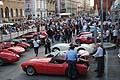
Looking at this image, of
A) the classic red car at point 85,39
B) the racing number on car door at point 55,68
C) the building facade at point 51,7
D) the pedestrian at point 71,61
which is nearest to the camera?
the pedestrian at point 71,61

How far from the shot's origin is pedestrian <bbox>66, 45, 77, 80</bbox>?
48.5 ft

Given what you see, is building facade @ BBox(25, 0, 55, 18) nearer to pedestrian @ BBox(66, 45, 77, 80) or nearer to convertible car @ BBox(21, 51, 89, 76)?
convertible car @ BBox(21, 51, 89, 76)

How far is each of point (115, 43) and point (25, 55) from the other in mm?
7841

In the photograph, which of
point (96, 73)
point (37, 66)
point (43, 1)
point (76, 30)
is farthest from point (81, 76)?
point (43, 1)

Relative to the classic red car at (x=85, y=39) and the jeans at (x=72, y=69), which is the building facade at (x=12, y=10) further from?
the jeans at (x=72, y=69)

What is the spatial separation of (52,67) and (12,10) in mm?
61742

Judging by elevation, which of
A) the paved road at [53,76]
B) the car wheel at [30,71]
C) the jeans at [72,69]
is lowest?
the paved road at [53,76]

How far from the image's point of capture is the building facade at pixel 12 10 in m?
69.9

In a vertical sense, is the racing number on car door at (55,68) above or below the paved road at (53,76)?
above

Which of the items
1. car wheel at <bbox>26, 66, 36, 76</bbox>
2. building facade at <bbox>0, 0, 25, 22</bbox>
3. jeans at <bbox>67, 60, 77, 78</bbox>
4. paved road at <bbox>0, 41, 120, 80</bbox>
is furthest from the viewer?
building facade at <bbox>0, 0, 25, 22</bbox>

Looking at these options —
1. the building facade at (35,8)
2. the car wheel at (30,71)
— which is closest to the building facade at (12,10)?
the building facade at (35,8)

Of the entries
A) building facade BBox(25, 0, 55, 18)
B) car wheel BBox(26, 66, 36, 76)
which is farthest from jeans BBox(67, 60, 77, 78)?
building facade BBox(25, 0, 55, 18)

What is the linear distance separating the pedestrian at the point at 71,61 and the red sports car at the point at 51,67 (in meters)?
0.53

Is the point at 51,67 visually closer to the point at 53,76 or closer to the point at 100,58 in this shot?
the point at 53,76
